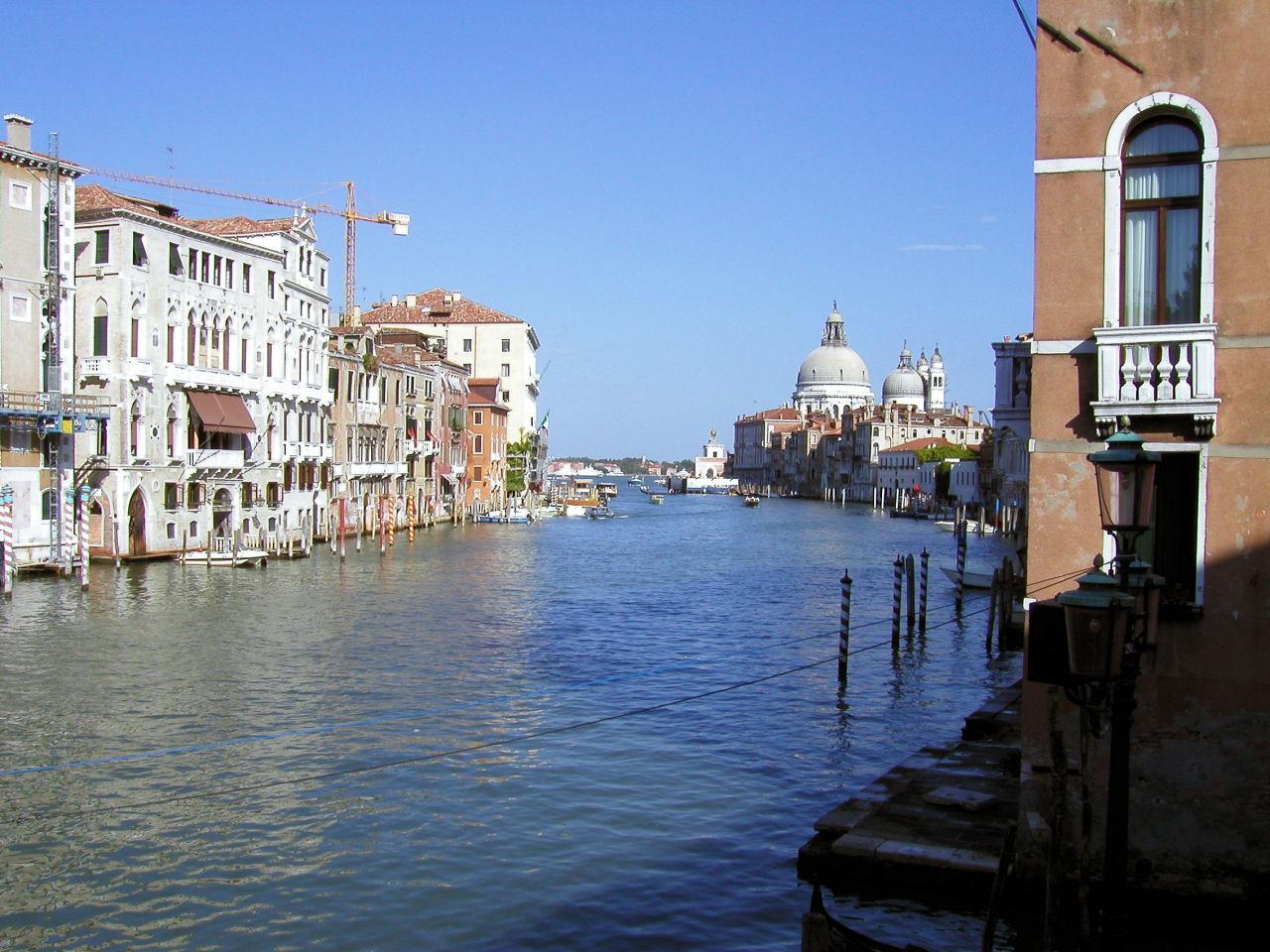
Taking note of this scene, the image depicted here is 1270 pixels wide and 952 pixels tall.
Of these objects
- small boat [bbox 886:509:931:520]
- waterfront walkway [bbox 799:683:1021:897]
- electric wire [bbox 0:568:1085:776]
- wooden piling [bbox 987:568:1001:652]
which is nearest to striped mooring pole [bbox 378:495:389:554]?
wooden piling [bbox 987:568:1001:652]

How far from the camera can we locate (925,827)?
10344 mm

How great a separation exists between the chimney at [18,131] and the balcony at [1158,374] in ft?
103

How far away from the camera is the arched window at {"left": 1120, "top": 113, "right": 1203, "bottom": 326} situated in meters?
8.35

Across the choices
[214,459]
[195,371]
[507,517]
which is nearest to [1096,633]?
[195,371]

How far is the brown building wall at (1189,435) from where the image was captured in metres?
8.10

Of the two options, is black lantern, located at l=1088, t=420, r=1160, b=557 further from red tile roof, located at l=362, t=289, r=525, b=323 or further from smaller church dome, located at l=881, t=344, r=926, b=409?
smaller church dome, located at l=881, t=344, r=926, b=409

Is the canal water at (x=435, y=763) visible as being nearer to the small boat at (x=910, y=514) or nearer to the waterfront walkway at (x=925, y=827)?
the waterfront walkway at (x=925, y=827)

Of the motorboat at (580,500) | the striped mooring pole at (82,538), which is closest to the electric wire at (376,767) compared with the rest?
the striped mooring pole at (82,538)

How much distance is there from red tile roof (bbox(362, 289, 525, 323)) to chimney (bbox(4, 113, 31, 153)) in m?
56.2

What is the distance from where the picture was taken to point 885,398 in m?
176

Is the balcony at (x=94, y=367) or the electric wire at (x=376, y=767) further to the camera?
the balcony at (x=94, y=367)

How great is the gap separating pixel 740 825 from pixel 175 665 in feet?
38.3

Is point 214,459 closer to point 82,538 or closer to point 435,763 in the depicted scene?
point 82,538

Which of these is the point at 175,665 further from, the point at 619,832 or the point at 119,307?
the point at 119,307
